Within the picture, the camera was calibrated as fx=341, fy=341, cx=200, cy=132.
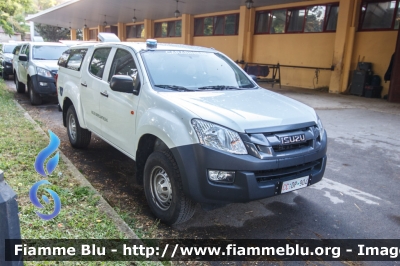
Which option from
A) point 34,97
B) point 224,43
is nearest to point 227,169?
point 34,97

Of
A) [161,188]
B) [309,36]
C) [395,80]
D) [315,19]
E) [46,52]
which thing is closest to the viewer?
[161,188]

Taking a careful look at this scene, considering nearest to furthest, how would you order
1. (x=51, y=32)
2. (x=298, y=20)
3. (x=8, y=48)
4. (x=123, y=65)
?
(x=123, y=65) → (x=298, y=20) → (x=8, y=48) → (x=51, y=32)

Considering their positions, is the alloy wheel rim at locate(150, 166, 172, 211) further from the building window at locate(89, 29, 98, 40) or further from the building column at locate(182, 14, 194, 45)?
the building window at locate(89, 29, 98, 40)

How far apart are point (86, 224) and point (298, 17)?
15.7 metres

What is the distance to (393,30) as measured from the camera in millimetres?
13000

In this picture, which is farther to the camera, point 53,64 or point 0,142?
point 53,64

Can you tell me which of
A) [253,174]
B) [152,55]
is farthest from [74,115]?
[253,174]

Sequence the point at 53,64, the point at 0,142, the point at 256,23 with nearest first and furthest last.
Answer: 1. the point at 0,142
2. the point at 53,64
3. the point at 256,23

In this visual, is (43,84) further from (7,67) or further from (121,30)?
(121,30)

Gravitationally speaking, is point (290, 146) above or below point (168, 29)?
below

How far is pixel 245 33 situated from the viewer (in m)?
18.7

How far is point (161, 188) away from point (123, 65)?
191 centimetres

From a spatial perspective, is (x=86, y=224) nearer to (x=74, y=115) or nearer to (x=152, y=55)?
(x=152, y=55)

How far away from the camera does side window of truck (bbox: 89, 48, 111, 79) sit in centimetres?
509
